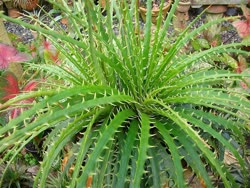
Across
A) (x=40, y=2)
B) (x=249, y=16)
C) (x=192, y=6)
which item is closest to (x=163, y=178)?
(x=249, y=16)

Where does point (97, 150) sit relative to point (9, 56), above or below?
below

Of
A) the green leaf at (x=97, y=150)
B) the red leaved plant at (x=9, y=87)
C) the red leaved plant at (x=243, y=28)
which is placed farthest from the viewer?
the red leaved plant at (x=243, y=28)

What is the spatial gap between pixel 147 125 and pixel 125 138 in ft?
0.38

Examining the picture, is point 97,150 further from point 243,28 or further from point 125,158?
point 243,28

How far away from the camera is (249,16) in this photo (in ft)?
7.04

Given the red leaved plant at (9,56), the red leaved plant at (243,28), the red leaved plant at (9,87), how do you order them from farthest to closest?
1. the red leaved plant at (243,28)
2. the red leaved plant at (9,56)
3. the red leaved plant at (9,87)

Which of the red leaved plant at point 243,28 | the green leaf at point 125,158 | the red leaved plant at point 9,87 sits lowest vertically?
the green leaf at point 125,158

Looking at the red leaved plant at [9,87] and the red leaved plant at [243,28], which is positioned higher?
the red leaved plant at [243,28]

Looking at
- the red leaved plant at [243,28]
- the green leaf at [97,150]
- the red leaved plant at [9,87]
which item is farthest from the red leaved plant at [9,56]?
the red leaved plant at [243,28]

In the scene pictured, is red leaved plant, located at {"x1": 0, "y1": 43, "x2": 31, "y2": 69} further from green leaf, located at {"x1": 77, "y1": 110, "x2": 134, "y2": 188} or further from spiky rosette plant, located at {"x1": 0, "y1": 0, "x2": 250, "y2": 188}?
green leaf, located at {"x1": 77, "y1": 110, "x2": 134, "y2": 188}

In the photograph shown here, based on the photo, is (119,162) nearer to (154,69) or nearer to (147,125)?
(147,125)

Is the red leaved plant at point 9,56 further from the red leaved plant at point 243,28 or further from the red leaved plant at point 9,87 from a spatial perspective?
the red leaved plant at point 243,28

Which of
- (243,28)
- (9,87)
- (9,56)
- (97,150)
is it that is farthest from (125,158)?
(243,28)

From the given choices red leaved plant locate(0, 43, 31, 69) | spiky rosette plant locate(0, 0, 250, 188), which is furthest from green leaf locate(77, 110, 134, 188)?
red leaved plant locate(0, 43, 31, 69)
